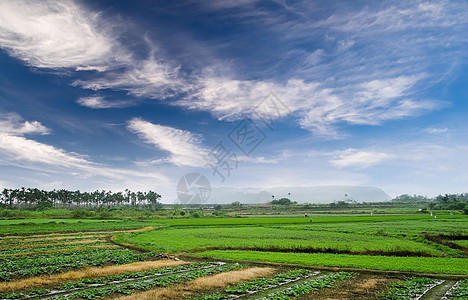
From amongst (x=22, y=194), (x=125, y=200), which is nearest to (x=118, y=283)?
(x=22, y=194)

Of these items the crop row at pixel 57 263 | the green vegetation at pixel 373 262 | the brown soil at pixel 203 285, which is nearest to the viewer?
the brown soil at pixel 203 285

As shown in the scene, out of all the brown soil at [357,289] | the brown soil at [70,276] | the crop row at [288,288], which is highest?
the brown soil at [70,276]

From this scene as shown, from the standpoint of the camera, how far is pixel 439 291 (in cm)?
1579

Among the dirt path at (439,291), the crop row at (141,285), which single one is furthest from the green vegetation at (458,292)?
the crop row at (141,285)

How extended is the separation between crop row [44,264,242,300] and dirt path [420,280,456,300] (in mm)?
12448

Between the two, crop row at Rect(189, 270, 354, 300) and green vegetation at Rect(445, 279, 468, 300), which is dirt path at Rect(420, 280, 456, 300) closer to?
green vegetation at Rect(445, 279, 468, 300)

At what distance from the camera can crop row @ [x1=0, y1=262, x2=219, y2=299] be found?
48.6 feet

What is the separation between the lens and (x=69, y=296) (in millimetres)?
14359

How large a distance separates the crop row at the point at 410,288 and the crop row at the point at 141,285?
10.8 meters

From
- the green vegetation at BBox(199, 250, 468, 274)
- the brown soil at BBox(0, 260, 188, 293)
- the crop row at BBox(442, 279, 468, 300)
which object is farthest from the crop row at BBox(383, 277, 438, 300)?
→ the brown soil at BBox(0, 260, 188, 293)

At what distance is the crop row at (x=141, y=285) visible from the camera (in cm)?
1455

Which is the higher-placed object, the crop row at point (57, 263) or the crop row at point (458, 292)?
the crop row at point (57, 263)

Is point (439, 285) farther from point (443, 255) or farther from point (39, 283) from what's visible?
point (39, 283)

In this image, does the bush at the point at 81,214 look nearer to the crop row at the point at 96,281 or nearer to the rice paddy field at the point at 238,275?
the rice paddy field at the point at 238,275
